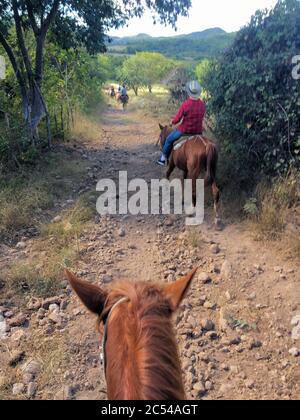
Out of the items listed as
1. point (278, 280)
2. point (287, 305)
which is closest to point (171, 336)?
point (287, 305)

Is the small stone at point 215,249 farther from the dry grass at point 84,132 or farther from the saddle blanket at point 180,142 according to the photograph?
the dry grass at point 84,132

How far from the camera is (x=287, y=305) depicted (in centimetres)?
389

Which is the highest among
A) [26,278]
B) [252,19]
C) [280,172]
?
[252,19]

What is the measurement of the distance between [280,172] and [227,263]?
1822 millimetres

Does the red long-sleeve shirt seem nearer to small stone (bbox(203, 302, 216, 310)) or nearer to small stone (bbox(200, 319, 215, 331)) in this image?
small stone (bbox(203, 302, 216, 310))

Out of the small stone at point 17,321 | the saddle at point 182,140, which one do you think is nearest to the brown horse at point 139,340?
the small stone at point 17,321

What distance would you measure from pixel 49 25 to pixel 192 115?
17.6 ft

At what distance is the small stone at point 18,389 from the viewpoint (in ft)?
9.65

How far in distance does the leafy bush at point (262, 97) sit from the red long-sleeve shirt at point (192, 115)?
0.37 meters

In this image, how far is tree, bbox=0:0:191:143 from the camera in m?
8.69

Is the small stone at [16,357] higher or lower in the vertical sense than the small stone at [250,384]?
higher

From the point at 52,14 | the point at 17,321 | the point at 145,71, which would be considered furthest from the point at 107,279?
the point at 145,71

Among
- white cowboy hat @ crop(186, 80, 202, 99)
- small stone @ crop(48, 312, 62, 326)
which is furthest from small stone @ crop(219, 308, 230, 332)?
white cowboy hat @ crop(186, 80, 202, 99)
